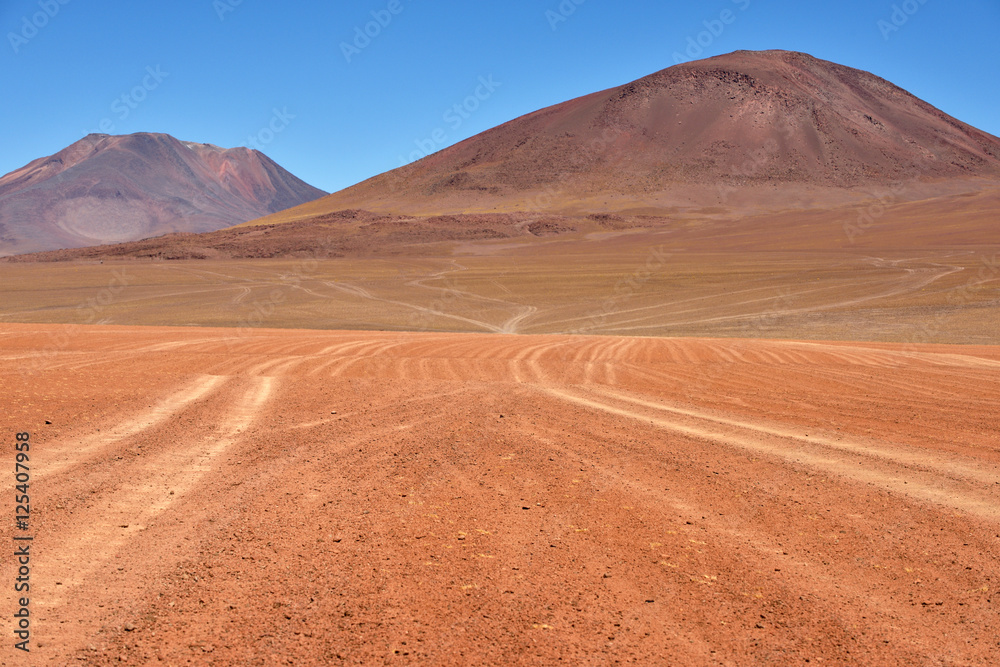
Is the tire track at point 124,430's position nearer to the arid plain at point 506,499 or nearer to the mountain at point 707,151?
the arid plain at point 506,499

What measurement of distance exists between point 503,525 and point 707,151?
157 m

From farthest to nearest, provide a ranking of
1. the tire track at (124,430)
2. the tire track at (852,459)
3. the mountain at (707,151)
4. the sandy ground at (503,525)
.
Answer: the mountain at (707,151) → the tire track at (124,430) → the tire track at (852,459) → the sandy ground at (503,525)

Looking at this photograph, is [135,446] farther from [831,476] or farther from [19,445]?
[831,476]

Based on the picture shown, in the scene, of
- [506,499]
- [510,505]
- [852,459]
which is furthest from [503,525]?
[852,459]

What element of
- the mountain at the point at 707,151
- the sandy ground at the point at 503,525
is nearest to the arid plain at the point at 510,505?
the sandy ground at the point at 503,525

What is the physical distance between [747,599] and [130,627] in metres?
3.87

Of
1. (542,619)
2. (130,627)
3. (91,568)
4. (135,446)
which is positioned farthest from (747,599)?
(135,446)

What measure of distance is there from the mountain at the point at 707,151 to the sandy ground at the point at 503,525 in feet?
365

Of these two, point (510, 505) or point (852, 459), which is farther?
point (852, 459)

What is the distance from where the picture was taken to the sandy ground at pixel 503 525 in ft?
14.2

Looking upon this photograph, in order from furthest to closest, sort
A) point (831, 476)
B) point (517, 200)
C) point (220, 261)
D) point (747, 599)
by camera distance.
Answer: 1. point (517, 200)
2. point (220, 261)
3. point (831, 476)
4. point (747, 599)

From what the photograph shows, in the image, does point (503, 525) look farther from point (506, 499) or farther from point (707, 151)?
point (707, 151)

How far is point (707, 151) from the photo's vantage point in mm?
151500

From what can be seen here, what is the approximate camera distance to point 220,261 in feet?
290
